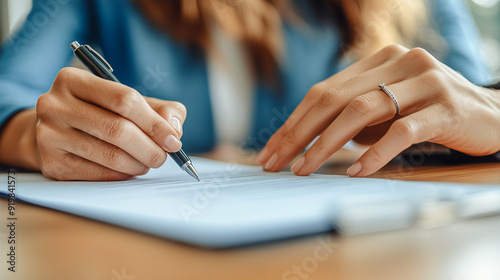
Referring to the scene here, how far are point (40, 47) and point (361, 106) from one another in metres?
0.71

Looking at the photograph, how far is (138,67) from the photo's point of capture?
3.10 feet

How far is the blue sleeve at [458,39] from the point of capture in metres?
1.07

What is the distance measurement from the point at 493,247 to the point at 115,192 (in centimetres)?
29

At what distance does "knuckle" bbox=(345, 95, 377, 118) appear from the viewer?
17.8 inches

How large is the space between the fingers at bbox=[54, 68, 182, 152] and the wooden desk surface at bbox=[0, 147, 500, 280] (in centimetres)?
16

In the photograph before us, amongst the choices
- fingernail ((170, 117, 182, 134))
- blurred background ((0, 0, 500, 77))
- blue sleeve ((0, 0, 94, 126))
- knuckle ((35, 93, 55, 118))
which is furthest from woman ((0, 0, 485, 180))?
blurred background ((0, 0, 500, 77))

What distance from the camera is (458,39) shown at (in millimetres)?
1126

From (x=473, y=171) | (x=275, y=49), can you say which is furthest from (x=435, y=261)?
(x=275, y=49)

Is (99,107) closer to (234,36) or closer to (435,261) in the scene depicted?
(435,261)

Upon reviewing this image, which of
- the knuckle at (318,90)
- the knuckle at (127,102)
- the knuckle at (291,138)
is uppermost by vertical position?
the knuckle at (127,102)

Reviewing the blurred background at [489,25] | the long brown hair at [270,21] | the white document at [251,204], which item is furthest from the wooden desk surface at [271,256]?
the blurred background at [489,25]

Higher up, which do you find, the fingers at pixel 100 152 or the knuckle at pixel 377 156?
the fingers at pixel 100 152

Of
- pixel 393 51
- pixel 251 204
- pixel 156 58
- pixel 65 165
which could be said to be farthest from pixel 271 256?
pixel 156 58

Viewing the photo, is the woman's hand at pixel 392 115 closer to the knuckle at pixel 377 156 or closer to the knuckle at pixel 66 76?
the knuckle at pixel 377 156
